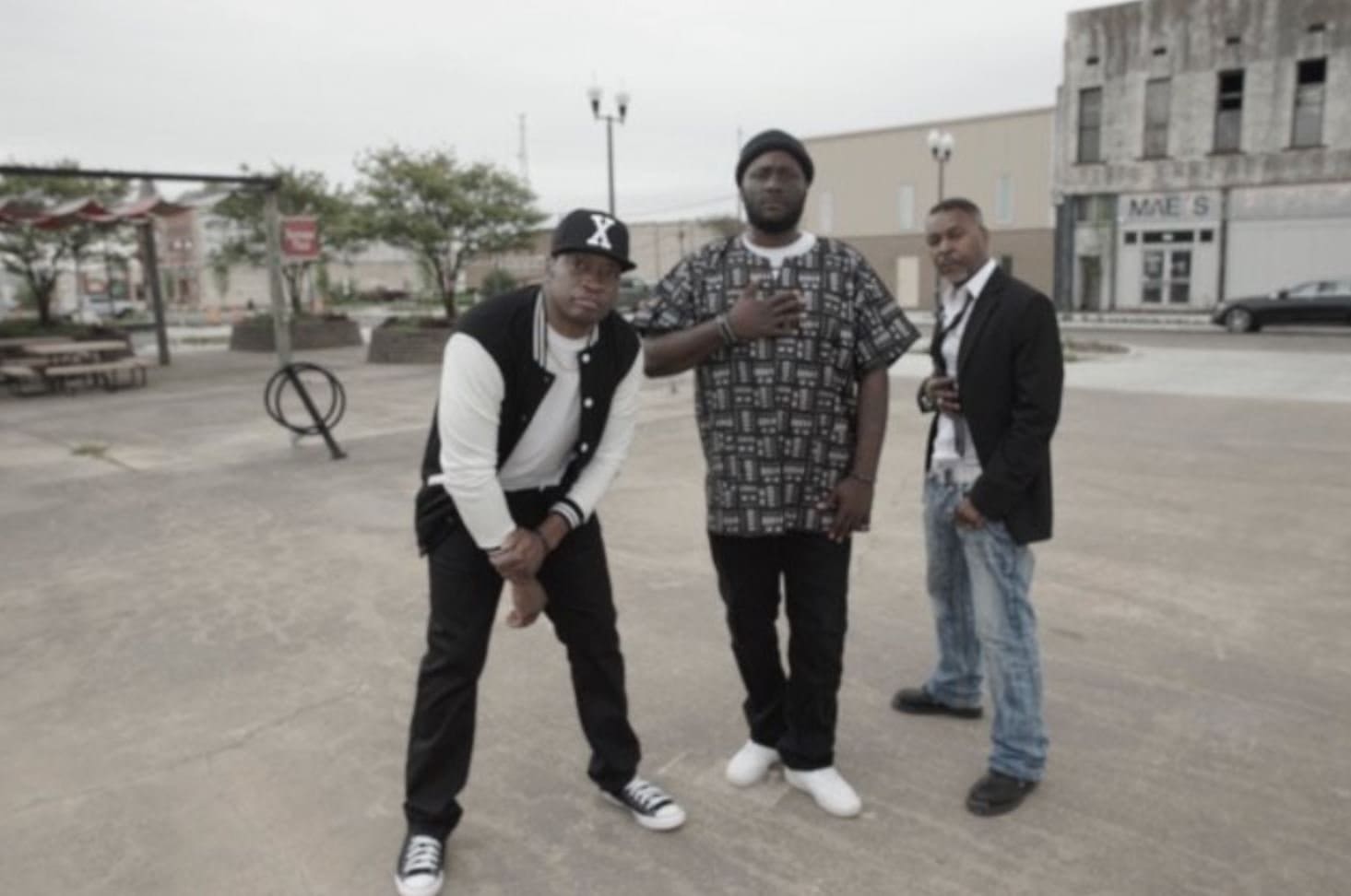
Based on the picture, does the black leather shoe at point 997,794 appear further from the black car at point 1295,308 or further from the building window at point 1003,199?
the building window at point 1003,199

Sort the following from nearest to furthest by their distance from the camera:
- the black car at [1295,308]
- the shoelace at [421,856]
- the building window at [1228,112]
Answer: the shoelace at [421,856] < the black car at [1295,308] < the building window at [1228,112]

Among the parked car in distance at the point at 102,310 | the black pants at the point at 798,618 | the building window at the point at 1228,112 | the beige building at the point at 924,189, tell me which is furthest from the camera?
the parked car in distance at the point at 102,310

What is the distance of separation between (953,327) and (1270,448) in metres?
6.86

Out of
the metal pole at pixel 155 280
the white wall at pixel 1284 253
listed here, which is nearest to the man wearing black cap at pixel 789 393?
the metal pole at pixel 155 280

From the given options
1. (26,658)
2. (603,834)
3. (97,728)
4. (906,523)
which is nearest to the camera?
(603,834)

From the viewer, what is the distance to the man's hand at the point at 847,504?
2.86 meters

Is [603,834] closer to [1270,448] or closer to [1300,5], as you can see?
[1270,448]

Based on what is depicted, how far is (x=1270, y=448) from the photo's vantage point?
8.48m

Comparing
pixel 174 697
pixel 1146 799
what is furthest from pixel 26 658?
pixel 1146 799

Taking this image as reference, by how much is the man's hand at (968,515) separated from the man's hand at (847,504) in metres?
0.27

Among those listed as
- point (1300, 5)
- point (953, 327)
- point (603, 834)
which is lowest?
point (603, 834)

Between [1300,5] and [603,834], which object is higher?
[1300,5]

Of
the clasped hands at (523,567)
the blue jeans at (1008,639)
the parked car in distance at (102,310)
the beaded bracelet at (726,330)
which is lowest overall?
the blue jeans at (1008,639)

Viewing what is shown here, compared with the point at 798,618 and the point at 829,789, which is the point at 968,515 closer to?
the point at 798,618
